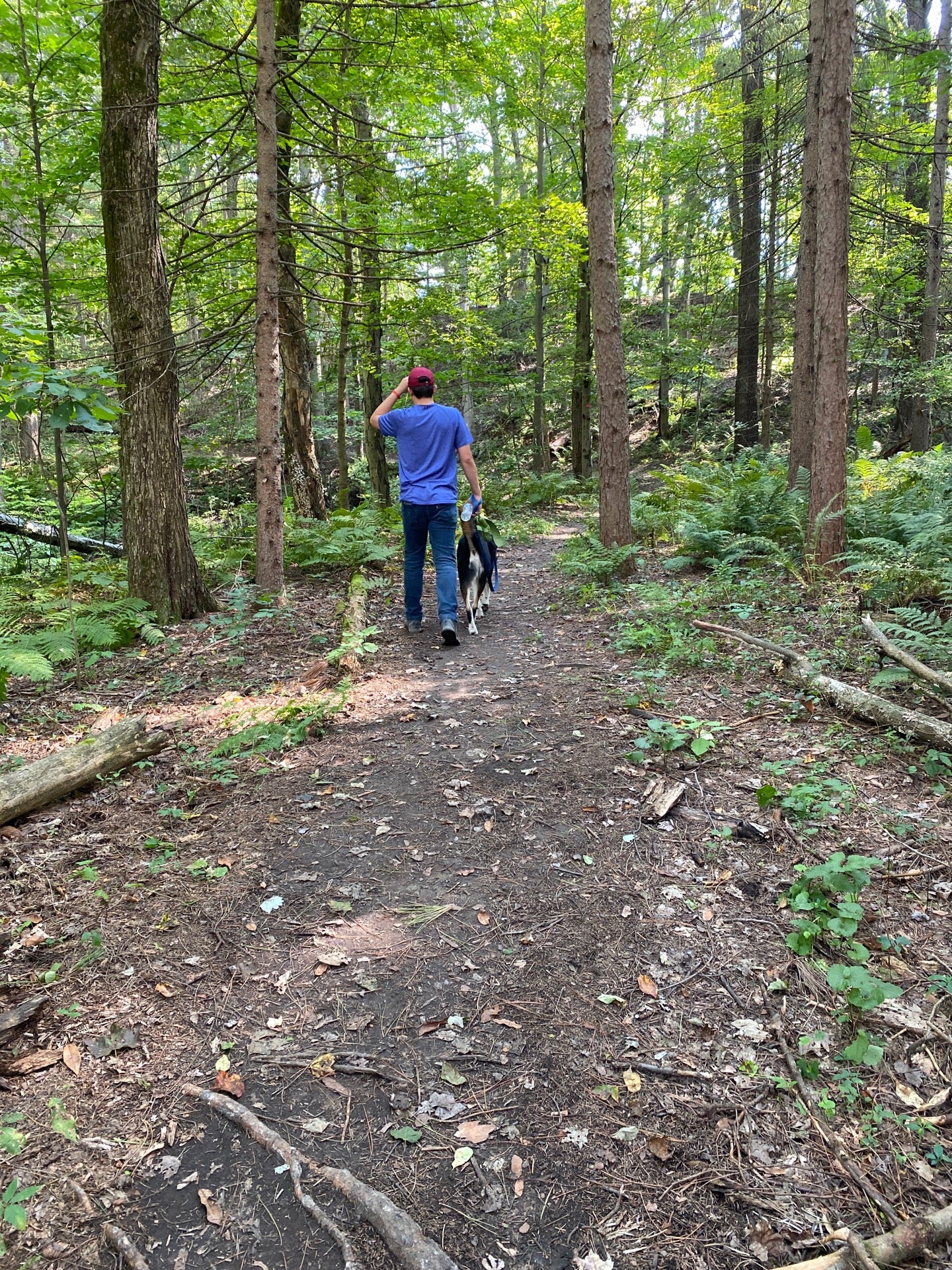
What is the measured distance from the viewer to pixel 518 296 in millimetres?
28531

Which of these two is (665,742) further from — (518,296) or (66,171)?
(518,296)

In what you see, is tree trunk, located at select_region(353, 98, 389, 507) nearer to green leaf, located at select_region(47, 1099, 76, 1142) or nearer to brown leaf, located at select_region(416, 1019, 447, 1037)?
brown leaf, located at select_region(416, 1019, 447, 1037)

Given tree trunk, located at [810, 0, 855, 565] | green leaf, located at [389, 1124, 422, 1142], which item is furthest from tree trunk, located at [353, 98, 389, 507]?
green leaf, located at [389, 1124, 422, 1142]

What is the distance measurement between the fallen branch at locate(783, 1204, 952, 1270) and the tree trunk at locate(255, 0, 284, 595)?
6894 mm

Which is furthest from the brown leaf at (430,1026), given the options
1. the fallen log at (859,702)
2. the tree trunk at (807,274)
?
the tree trunk at (807,274)

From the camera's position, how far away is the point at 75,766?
4223 mm

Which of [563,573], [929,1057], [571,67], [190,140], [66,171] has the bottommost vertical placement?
[929,1057]

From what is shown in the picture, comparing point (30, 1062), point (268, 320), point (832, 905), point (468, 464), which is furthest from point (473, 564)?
point (30, 1062)

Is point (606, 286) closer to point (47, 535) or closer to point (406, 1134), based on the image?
point (406, 1134)

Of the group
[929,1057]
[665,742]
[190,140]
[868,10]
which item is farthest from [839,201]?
[868,10]

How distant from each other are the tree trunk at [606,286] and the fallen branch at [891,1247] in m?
7.32

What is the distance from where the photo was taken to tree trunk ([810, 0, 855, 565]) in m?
6.62

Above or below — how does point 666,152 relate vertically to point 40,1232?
above

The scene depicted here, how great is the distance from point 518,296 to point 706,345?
1166 cm
